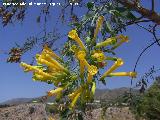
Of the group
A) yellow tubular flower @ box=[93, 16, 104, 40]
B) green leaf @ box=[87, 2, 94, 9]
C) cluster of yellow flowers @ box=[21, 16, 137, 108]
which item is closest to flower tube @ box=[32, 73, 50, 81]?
cluster of yellow flowers @ box=[21, 16, 137, 108]

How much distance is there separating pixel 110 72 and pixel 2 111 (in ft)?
43.2

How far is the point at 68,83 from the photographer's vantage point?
2227 mm

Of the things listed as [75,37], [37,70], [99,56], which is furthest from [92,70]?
[37,70]

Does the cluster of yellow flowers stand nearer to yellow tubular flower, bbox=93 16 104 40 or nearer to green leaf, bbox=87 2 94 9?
yellow tubular flower, bbox=93 16 104 40

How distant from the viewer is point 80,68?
2184 mm

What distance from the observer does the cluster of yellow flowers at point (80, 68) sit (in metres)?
2.16

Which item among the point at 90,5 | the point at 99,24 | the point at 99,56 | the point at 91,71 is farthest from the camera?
the point at 90,5

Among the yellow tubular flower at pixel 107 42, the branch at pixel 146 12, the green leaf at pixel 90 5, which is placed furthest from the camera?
the branch at pixel 146 12

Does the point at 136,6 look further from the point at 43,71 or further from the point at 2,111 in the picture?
the point at 2,111

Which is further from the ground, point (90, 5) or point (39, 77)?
point (90, 5)

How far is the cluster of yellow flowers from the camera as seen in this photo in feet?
7.09

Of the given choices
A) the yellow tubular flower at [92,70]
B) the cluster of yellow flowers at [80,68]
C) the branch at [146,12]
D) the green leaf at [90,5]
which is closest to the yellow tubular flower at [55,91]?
the cluster of yellow flowers at [80,68]

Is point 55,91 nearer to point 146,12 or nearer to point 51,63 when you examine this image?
point 51,63

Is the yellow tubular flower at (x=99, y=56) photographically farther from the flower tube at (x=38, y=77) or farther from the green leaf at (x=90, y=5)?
the green leaf at (x=90, y=5)
